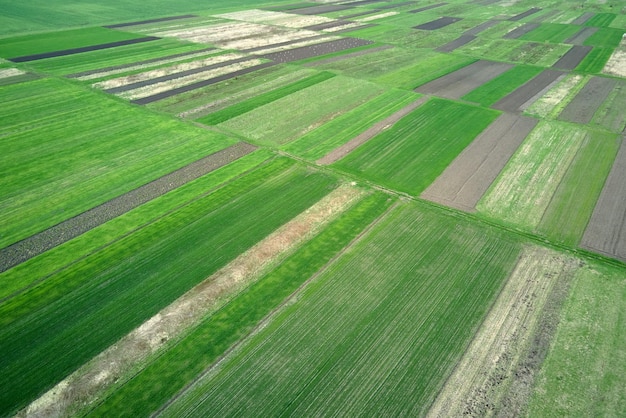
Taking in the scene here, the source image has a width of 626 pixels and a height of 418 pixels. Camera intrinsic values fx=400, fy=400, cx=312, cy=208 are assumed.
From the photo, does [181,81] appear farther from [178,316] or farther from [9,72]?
[178,316]

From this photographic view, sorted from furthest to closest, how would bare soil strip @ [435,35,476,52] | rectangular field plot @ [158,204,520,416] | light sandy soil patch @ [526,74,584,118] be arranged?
bare soil strip @ [435,35,476,52], light sandy soil patch @ [526,74,584,118], rectangular field plot @ [158,204,520,416]

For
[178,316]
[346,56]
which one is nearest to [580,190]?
[178,316]

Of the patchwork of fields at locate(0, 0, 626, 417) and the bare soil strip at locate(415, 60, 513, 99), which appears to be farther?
the bare soil strip at locate(415, 60, 513, 99)

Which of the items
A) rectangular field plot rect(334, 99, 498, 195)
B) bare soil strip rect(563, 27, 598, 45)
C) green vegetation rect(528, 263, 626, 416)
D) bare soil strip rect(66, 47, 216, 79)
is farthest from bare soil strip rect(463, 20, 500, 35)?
green vegetation rect(528, 263, 626, 416)

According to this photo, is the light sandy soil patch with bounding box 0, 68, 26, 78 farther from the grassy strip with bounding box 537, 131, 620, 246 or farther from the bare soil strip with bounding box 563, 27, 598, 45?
the bare soil strip with bounding box 563, 27, 598, 45

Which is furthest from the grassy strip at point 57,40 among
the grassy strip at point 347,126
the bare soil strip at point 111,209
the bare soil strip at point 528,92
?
the bare soil strip at point 528,92

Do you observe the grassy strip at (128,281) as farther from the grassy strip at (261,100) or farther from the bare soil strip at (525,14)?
the bare soil strip at (525,14)
